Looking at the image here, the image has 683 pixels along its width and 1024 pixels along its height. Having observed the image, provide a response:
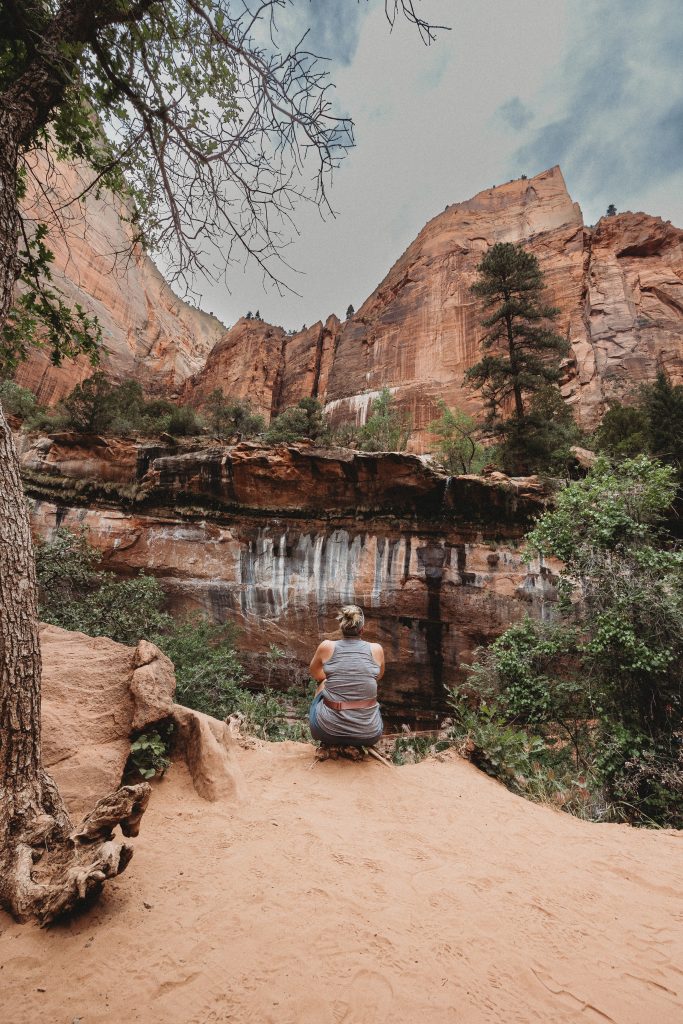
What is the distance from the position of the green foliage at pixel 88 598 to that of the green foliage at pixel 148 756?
5.27m

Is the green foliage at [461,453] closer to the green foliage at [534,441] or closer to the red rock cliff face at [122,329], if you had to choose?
the green foliage at [534,441]

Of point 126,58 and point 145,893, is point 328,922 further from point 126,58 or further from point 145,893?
point 126,58

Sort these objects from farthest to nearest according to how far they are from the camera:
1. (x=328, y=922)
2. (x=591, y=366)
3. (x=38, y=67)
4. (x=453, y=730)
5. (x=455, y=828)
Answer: (x=591, y=366) → (x=453, y=730) → (x=455, y=828) → (x=38, y=67) → (x=328, y=922)

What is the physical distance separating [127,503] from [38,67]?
10.9m

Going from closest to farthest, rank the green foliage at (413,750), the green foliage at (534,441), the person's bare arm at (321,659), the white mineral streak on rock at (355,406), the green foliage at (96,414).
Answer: the person's bare arm at (321,659) < the green foliage at (413,750) < the green foliage at (534,441) < the green foliage at (96,414) < the white mineral streak on rock at (355,406)

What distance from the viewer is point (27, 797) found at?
191 cm

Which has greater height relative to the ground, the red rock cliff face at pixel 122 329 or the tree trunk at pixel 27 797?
the red rock cliff face at pixel 122 329

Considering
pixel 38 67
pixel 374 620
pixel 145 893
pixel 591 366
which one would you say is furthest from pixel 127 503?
pixel 591 366

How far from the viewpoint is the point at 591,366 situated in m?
A: 25.7

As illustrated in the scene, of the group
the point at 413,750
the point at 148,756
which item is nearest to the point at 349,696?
the point at 148,756

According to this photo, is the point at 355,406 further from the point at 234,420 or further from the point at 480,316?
the point at 480,316

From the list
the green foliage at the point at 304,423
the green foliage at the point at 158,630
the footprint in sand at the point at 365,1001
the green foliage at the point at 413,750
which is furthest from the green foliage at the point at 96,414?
the footprint in sand at the point at 365,1001

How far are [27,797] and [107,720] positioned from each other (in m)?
1.65

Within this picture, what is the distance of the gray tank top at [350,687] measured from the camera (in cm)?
382
